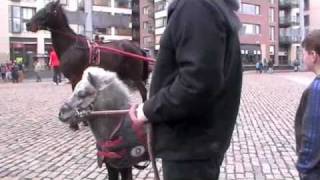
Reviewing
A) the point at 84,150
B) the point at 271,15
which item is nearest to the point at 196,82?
the point at 84,150

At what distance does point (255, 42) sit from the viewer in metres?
83.8

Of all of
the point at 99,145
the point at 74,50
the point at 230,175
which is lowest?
the point at 230,175

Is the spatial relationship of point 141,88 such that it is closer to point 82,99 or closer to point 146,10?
point 82,99

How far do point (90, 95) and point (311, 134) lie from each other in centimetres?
159

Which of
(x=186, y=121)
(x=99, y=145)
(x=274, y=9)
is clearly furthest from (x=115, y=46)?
(x=274, y=9)

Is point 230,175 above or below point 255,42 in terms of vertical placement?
below

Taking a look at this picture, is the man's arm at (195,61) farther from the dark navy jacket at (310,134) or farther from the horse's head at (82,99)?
the horse's head at (82,99)

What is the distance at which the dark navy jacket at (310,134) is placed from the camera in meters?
3.36

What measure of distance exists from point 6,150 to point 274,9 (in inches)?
3430

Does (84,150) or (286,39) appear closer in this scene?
(84,150)

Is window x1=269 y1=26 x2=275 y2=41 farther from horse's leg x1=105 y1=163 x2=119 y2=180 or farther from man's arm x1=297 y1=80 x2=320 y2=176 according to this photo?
man's arm x1=297 y1=80 x2=320 y2=176

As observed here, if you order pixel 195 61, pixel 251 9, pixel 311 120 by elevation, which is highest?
pixel 251 9

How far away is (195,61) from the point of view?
94.2 inches

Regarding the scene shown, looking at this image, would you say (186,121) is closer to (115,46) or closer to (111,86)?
(111,86)
